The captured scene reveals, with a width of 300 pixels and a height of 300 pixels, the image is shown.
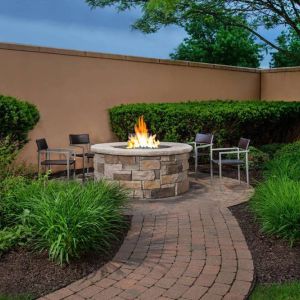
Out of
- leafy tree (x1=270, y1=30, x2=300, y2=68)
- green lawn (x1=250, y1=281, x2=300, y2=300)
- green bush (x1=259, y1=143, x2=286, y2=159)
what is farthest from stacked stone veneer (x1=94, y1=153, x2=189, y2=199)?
leafy tree (x1=270, y1=30, x2=300, y2=68)

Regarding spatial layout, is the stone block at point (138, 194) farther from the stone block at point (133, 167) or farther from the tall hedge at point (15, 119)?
the tall hedge at point (15, 119)

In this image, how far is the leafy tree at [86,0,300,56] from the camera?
10211 mm

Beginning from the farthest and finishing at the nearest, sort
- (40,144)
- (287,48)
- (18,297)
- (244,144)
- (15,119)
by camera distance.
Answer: (287,48)
(244,144)
(40,144)
(15,119)
(18,297)

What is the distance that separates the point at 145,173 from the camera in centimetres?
598

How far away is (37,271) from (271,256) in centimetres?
204

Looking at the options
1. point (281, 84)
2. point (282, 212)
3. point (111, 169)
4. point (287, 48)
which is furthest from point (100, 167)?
point (287, 48)

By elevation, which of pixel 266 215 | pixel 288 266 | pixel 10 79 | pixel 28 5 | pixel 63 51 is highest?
pixel 28 5

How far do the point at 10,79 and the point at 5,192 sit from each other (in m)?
3.76

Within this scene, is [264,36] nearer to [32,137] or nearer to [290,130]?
[290,130]

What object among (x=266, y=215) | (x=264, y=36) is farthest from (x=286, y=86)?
(x=266, y=215)

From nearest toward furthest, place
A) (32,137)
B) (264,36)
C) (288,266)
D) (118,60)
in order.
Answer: (288,266), (32,137), (118,60), (264,36)

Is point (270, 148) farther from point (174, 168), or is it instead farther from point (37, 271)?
point (37, 271)

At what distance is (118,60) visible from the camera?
9.43 metres

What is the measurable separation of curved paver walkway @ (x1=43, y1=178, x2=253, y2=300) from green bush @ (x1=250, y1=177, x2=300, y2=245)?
0.32 meters
